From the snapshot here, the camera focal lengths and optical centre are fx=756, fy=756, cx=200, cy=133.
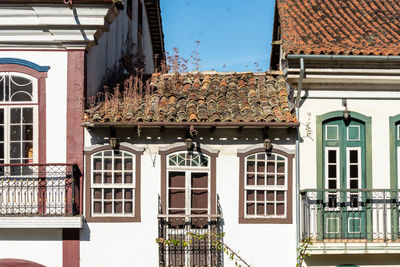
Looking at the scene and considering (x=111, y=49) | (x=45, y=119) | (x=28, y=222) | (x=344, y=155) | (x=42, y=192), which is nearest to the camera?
(x=28, y=222)

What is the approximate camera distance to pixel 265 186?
1644cm

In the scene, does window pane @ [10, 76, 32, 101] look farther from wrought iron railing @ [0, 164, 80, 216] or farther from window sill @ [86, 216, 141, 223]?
window sill @ [86, 216, 141, 223]

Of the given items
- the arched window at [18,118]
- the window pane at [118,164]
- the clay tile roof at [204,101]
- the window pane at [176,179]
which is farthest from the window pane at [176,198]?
the arched window at [18,118]

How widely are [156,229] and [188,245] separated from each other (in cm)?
77

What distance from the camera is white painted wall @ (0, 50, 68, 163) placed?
1609 cm

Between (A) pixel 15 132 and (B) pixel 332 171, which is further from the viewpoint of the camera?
(B) pixel 332 171

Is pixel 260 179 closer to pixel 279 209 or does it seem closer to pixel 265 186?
pixel 265 186

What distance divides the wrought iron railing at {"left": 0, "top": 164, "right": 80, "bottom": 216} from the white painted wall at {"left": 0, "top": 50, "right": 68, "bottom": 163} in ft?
1.04

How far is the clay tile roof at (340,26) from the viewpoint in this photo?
53.1ft

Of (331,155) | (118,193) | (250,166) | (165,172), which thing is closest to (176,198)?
(165,172)

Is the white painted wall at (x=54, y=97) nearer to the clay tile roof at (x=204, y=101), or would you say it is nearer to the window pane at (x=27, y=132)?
the window pane at (x=27, y=132)

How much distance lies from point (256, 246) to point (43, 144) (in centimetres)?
507

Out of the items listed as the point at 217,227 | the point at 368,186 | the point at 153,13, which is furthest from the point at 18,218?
the point at 153,13

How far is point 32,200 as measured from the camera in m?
15.9
